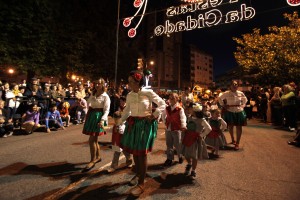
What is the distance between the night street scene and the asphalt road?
2 centimetres

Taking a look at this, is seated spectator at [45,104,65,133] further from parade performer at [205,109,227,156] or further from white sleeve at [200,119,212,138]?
white sleeve at [200,119,212,138]

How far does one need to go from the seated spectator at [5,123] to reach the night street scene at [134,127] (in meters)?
0.04

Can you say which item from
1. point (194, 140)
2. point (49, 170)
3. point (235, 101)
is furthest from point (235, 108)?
point (49, 170)

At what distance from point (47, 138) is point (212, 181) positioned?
20.5 feet

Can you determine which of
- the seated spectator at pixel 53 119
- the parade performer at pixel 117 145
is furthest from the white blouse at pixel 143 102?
the seated spectator at pixel 53 119

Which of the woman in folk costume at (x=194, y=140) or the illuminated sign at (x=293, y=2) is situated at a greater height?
the illuminated sign at (x=293, y=2)

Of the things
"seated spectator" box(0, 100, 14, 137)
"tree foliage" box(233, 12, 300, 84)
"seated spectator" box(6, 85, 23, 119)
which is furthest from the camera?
"tree foliage" box(233, 12, 300, 84)

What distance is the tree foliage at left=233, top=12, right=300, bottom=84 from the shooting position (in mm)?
19078

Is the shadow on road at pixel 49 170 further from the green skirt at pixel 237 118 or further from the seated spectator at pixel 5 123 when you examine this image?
the green skirt at pixel 237 118

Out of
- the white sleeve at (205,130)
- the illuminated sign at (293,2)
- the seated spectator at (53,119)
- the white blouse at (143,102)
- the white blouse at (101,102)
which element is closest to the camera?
the white blouse at (143,102)

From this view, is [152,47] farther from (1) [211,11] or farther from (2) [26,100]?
(2) [26,100]

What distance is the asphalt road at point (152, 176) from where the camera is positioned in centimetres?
384

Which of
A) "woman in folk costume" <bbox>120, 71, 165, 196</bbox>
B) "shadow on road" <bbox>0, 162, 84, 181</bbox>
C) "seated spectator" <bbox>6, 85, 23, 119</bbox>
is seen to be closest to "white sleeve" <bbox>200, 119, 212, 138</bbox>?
"woman in folk costume" <bbox>120, 71, 165, 196</bbox>

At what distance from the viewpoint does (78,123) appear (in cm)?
1233
